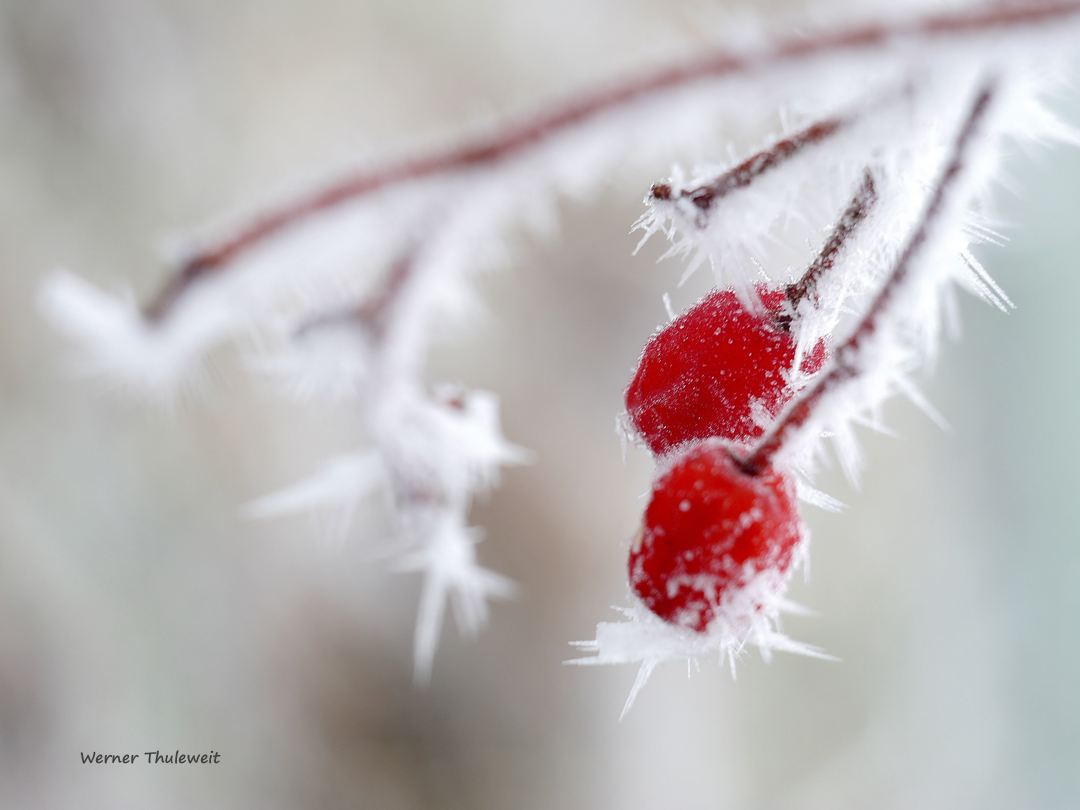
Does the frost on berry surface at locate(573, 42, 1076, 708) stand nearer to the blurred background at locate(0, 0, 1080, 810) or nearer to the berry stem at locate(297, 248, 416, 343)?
the berry stem at locate(297, 248, 416, 343)

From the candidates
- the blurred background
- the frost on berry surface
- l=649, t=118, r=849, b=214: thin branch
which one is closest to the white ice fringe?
the frost on berry surface

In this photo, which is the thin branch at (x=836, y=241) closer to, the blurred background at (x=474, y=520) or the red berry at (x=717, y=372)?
the red berry at (x=717, y=372)

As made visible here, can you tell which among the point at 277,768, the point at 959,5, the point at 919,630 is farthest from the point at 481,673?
the point at 959,5

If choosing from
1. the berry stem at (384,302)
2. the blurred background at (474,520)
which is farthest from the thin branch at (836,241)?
the blurred background at (474,520)

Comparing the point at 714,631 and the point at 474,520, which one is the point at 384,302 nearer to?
the point at 714,631

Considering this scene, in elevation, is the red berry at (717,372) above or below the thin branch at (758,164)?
below

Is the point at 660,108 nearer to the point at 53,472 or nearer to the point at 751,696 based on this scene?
the point at 53,472

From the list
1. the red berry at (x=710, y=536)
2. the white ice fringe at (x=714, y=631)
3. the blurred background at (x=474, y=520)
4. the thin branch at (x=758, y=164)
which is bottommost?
the white ice fringe at (x=714, y=631)
